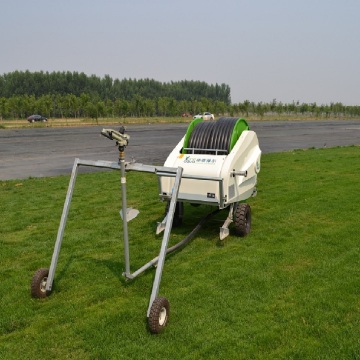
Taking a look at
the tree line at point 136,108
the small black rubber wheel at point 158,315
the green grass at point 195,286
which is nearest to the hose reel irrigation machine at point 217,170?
the green grass at point 195,286

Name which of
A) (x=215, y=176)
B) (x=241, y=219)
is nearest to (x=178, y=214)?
(x=241, y=219)

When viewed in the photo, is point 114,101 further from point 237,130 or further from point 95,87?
point 237,130

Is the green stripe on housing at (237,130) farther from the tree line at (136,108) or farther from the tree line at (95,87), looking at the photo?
the tree line at (95,87)

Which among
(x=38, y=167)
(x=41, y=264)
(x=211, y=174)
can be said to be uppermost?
(x=211, y=174)

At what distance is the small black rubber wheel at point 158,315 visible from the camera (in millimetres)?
4066

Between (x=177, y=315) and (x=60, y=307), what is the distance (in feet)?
4.58

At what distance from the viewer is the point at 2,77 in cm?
11600

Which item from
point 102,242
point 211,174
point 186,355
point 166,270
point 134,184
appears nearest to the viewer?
point 186,355

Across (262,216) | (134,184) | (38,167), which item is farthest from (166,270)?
(38,167)

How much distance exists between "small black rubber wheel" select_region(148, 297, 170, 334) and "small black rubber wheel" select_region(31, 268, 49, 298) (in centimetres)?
165

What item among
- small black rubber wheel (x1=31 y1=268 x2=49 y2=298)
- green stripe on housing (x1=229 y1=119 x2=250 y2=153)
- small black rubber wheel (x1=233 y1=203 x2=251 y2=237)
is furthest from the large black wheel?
small black rubber wheel (x1=31 y1=268 x2=49 y2=298)

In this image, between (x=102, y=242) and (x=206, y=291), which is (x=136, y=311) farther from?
(x=102, y=242)

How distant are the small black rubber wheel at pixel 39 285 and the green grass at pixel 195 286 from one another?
10 centimetres

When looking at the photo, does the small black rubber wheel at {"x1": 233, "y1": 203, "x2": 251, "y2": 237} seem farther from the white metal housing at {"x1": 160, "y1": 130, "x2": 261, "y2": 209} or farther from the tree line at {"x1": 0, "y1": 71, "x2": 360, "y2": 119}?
the tree line at {"x1": 0, "y1": 71, "x2": 360, "y2": 119}
